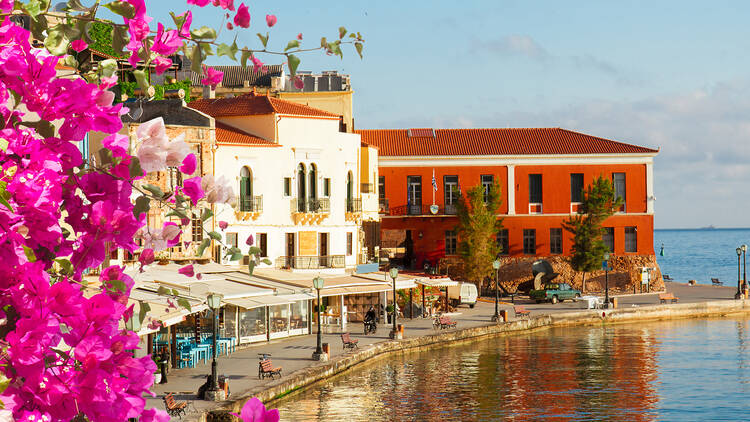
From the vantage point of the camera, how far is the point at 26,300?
3.55 meters

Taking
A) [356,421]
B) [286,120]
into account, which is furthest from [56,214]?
[286,120]

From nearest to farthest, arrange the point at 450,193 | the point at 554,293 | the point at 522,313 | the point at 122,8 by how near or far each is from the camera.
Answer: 1. the point at 122,8
2. the point at 522,313
3. the point at 554,293
4. the point at 450,193

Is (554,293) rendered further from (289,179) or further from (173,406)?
(173,406)

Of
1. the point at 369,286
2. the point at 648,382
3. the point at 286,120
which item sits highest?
the point at 286,120

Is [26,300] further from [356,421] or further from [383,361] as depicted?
[383,361]

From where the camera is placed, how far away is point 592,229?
191ft

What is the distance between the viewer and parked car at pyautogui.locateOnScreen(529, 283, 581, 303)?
55594 millimetres

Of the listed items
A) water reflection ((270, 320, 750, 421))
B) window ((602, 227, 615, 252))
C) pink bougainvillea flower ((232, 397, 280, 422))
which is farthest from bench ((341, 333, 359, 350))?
pink bougainvillea flower ((232, 397, 280, 422))

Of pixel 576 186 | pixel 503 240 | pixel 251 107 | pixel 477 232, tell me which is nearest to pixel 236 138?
pixel 251 107

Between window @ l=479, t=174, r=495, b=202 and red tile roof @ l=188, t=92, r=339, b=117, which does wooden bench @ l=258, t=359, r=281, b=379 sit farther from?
window @ l=479, t=174, r=495, b=202

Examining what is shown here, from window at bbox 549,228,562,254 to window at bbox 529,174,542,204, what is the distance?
81.7 inches

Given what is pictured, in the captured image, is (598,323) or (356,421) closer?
(356,421)

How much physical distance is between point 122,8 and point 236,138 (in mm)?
40747

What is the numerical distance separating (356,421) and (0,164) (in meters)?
23.1
